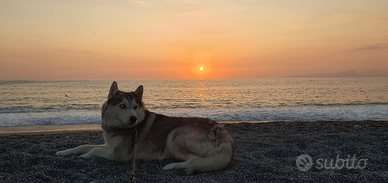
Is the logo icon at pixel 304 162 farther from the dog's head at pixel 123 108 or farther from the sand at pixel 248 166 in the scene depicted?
the dog's head at pixel 123 108

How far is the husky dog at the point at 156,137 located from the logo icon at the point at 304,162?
4.58 feet

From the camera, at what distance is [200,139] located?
4453 millimetres

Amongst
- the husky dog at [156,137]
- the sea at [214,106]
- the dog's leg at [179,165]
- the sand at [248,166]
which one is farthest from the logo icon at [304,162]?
the sea at [214,106]

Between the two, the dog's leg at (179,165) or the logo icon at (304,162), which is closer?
the dog's leg at (179,165)

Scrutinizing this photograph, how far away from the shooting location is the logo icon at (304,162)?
15.0ft

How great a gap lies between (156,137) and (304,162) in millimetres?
3059

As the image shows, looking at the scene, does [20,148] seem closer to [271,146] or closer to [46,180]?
[46,180]

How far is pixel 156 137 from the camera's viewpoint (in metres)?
4.85

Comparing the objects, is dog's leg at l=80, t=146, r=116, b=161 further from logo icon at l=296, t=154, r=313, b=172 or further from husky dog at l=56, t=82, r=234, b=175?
logo icon at l=296, t=154, r=313, b=172

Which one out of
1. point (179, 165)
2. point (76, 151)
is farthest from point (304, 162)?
point (76, 151)

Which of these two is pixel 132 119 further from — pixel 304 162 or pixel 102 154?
pixel 304 162

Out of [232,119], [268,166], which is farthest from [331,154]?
[232,119]

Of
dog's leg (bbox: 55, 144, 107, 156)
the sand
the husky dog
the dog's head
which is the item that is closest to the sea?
the sand

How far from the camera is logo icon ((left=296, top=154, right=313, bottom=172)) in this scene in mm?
4577
